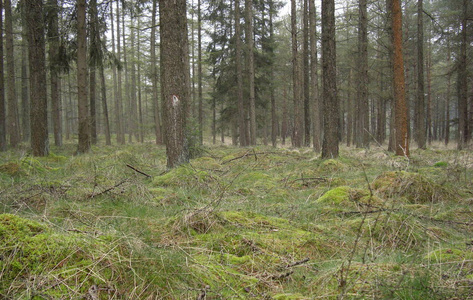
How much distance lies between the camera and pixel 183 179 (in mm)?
5949

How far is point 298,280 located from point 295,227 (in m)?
1.17

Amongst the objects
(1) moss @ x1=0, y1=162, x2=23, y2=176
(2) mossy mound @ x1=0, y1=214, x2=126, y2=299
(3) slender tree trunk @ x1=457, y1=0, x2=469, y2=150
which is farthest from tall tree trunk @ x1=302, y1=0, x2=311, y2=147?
(2) mossy mound @ x1=0, y1=214, x2=126, y2=299

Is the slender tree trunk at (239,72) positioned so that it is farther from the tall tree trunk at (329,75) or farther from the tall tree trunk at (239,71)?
the tall tree trunk at (329,75)

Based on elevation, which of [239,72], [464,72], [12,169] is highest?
[239,72]

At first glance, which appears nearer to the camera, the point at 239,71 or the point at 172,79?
the point at 172,79

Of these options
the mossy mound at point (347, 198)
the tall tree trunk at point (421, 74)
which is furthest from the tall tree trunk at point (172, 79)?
the tall tree trunk at point (421, 74)

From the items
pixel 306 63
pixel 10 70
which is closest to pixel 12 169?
pixel 10 70

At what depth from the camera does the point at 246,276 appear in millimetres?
2176

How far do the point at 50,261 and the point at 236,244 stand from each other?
1.50 meters

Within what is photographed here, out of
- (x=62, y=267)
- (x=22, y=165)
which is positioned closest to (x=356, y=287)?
(x=62, y=267)

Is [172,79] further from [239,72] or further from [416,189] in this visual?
[239,72]

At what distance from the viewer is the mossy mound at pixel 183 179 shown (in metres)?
5.80

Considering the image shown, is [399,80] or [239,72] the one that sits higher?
[239,72]

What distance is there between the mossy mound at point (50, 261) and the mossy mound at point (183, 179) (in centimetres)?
352
